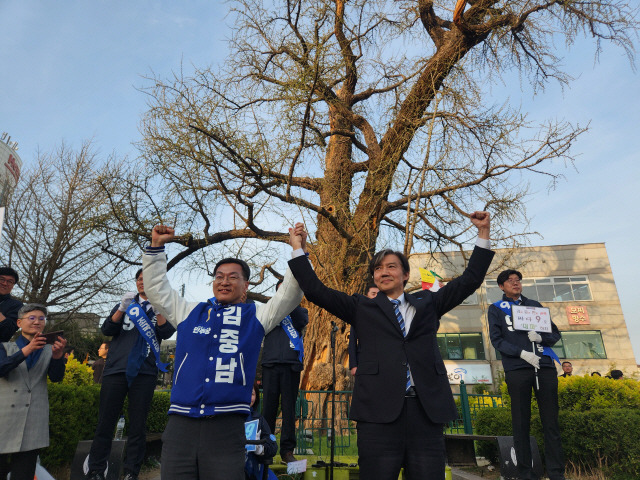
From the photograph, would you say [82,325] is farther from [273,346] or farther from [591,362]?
[591,362]

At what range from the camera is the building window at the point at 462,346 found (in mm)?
32062

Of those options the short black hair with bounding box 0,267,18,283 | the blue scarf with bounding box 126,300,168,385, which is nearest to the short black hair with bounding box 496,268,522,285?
the blue scarf with bounding box 126,300,168,385

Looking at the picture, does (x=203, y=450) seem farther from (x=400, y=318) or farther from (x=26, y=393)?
(x=26, y=393)

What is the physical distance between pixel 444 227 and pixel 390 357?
31.0ft

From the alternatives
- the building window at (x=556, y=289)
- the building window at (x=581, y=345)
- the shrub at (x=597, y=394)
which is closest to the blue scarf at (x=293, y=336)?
the shrub at (x=597, y=394)

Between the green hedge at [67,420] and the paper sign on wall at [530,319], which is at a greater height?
the paper sign on wall at [530,319]

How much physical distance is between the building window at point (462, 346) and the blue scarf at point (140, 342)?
30.5 m

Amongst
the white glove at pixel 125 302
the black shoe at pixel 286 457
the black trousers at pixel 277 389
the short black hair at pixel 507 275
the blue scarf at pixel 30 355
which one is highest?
the short black hair at pixel 507 275

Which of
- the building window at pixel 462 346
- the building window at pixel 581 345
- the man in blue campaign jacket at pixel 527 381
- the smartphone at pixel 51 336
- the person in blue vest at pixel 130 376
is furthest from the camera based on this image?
the building window at pixel 462 346

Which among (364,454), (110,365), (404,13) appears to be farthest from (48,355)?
(404,13)

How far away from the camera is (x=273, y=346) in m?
4.89

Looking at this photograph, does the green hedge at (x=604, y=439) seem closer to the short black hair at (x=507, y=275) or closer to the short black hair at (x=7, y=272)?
the short black hair at (x=507, y=275)

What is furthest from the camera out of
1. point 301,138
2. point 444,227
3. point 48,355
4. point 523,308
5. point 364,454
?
point 444,227

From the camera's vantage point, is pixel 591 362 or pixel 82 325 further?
pixel 591 362
